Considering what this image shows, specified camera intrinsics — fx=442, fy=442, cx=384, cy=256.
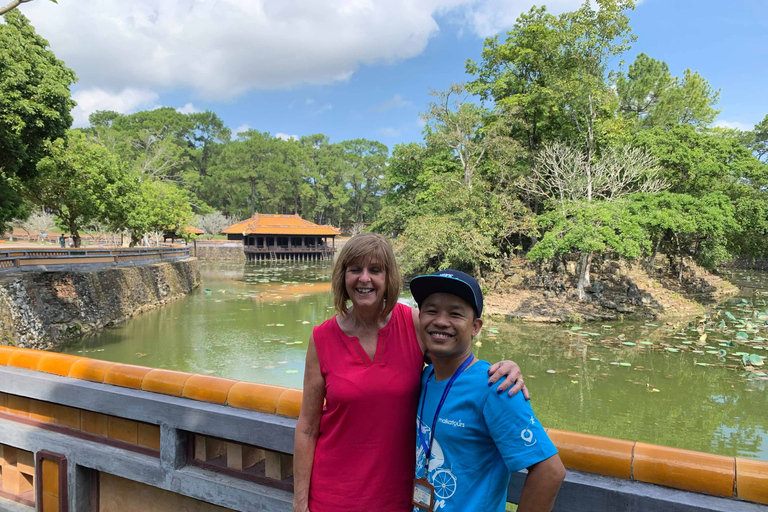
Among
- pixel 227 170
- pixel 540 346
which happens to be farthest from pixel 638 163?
pixel 227 170

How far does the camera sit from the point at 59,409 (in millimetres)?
2104

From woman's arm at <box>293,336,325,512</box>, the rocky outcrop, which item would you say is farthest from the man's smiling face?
the rocky outcrop

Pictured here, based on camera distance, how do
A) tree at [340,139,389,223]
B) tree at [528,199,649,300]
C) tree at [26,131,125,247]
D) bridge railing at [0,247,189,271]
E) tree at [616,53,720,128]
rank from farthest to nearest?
tree at [340,139,389,223] → tree at [616,53,720,128] → tree at [26,131,125,247] → tree at [528,199,649,300] → bridge railing at [0,247,189,271]

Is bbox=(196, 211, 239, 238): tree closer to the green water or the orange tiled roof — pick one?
the orange tiled roof

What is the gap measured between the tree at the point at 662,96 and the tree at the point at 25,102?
20274 millimetres

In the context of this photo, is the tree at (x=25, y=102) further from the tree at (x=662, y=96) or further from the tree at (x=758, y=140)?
the tree at (x=758, y=140)

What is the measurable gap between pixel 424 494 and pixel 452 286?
54 cm

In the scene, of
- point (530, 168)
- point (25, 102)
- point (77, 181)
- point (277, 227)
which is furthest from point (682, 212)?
point (277, 227)

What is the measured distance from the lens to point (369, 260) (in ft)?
4.46

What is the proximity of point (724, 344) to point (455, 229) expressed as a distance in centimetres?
747

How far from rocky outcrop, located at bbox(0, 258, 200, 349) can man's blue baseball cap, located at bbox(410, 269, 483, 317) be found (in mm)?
10034

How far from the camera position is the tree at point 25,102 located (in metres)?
7.34

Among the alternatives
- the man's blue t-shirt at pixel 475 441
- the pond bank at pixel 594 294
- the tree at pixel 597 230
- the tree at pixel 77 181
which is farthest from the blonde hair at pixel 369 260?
the tree at pixel 77 181

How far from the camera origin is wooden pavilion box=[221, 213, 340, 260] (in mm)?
34344
